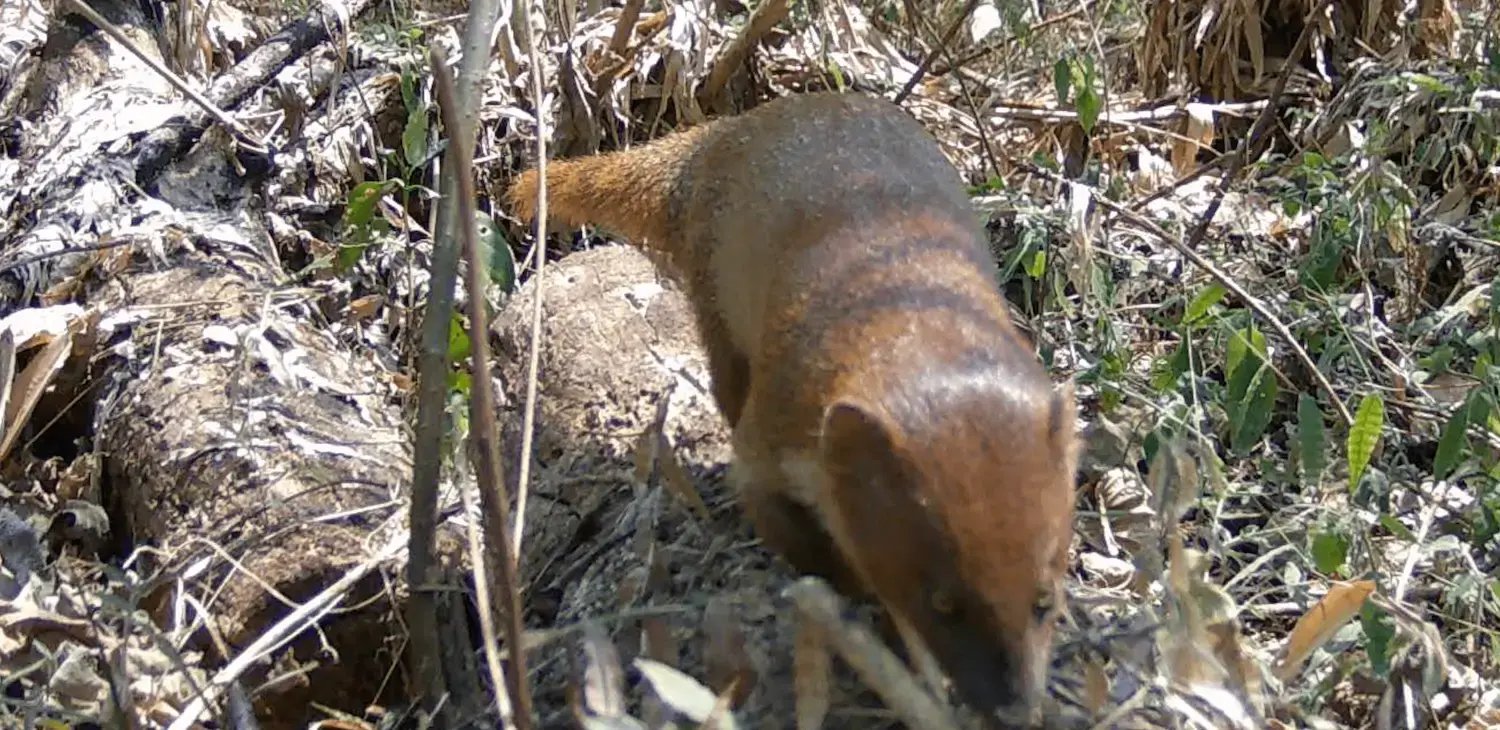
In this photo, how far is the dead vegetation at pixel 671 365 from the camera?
7.20 feet

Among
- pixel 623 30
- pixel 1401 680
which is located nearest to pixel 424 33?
pixel 623 30

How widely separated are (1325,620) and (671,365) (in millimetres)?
1562

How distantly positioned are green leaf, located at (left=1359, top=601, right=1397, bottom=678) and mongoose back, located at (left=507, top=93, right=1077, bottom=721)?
498 mm

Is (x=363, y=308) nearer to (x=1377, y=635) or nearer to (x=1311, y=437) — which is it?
(x=1311, y=437)

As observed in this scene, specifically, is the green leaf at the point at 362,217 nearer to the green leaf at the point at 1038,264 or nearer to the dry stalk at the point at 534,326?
the dry stalk at the point at 534,326

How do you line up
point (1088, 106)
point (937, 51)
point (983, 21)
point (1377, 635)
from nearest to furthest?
point (1377, 635) → point (1088, 106) → point (937, 51) → point (983, 21)

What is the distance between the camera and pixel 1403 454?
3.25 metres

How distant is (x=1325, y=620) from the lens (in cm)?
207

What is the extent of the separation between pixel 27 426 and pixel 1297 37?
12.9 ft

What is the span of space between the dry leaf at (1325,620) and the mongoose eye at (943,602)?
1.53 feet

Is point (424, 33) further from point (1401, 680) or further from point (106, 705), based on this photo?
point (1401, 680)

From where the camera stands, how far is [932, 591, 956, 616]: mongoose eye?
200cm

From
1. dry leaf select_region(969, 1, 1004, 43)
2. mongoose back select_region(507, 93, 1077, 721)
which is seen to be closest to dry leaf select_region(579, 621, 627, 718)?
mongoose back select_region(507, 93, 1077, 721)

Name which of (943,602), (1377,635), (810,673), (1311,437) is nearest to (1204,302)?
(1311,437)
